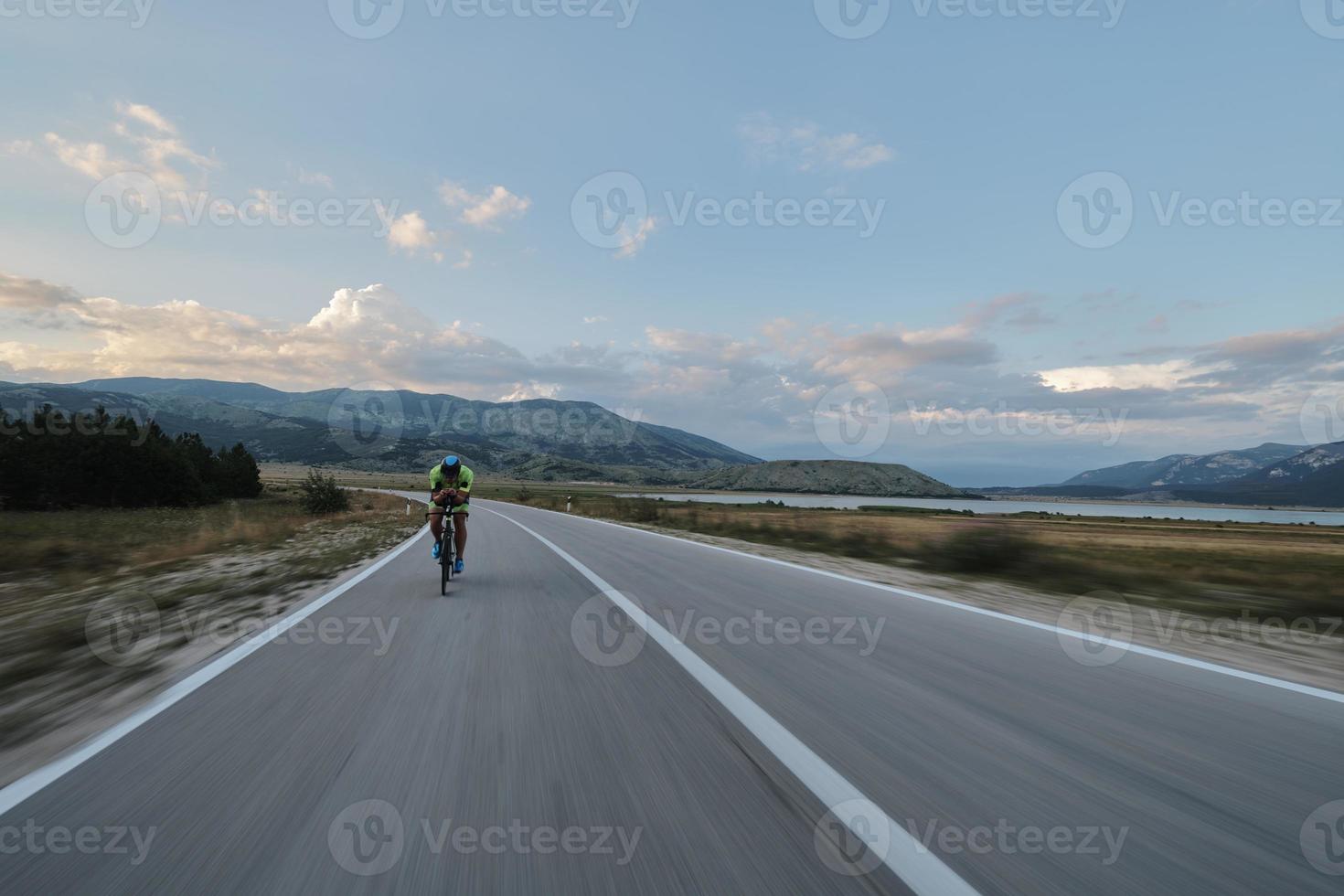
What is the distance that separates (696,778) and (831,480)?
567 ft

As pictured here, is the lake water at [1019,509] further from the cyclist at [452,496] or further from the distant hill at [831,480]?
the cyclist at [452,496]

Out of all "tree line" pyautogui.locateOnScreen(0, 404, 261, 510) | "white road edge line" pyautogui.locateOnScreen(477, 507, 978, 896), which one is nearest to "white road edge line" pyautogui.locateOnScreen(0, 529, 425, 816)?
"white road edge line" pyautogui.locateOnScreen(477, 507, 978, 896)

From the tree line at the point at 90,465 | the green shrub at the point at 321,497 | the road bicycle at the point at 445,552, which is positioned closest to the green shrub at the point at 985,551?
the road bicycle at the point at 445,552

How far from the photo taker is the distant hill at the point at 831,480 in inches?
6447

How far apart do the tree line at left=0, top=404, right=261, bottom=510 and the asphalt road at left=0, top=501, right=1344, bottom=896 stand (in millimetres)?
47278

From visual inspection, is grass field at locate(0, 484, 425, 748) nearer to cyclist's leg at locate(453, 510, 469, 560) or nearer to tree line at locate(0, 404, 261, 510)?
cyclist's leg at locate(453, 510, 469, 560)

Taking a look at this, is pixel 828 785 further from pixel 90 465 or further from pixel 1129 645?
pixel 90 465

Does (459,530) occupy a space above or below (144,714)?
above

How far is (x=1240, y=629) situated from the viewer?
7320mm

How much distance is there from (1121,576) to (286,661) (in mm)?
13985

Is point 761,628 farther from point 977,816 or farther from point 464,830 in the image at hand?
point 464,830

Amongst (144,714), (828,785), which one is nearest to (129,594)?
(144,714)

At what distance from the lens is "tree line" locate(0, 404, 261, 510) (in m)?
37.4

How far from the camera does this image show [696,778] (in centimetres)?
292
